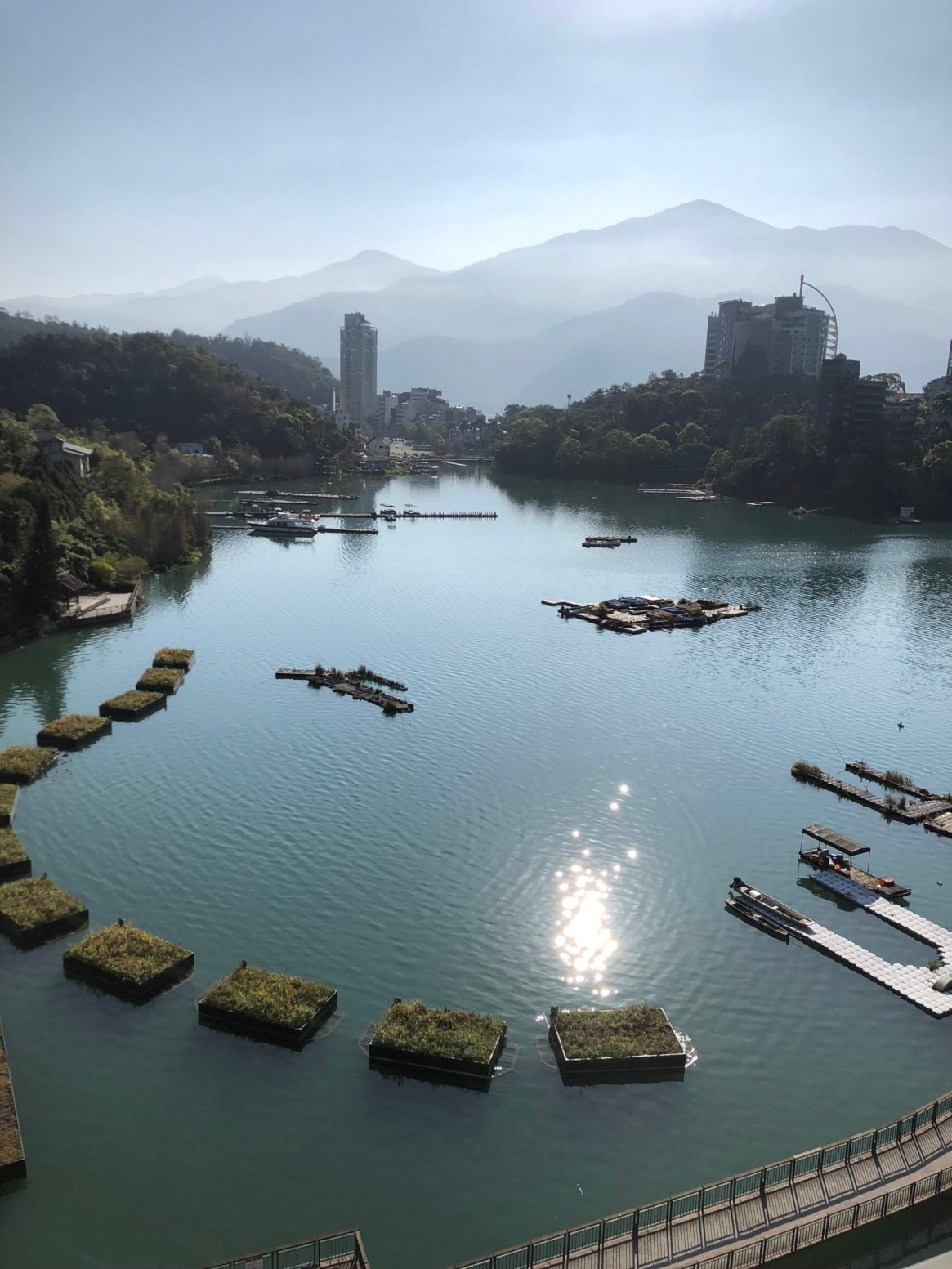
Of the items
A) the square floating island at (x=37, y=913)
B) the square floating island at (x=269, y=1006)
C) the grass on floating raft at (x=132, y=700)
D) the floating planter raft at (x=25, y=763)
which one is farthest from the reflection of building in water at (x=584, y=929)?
the grass on floating raft at (x=132, y=700)

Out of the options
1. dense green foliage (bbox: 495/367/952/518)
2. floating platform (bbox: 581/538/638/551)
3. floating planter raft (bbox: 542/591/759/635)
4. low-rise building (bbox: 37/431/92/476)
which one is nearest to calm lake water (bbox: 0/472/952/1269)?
floating planter raft (bbox: 542/591/759/635)

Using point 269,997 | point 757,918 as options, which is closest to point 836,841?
point 757,918

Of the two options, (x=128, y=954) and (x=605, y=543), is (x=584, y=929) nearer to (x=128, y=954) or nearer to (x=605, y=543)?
(x=128, y=954)

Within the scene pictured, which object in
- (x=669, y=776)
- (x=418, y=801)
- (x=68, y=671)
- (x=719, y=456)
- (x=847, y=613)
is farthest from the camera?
(x=719, y=456)

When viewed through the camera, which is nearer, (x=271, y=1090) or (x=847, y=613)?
(x=271, y=1090)

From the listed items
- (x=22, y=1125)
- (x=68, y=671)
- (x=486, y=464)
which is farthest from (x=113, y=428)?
(x=22, y=1125)

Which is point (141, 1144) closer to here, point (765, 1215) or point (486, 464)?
point (765, 1215)

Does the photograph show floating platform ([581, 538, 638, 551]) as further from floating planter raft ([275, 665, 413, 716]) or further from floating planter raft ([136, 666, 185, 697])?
floating planter raft ([136, 666, 185, 697])
